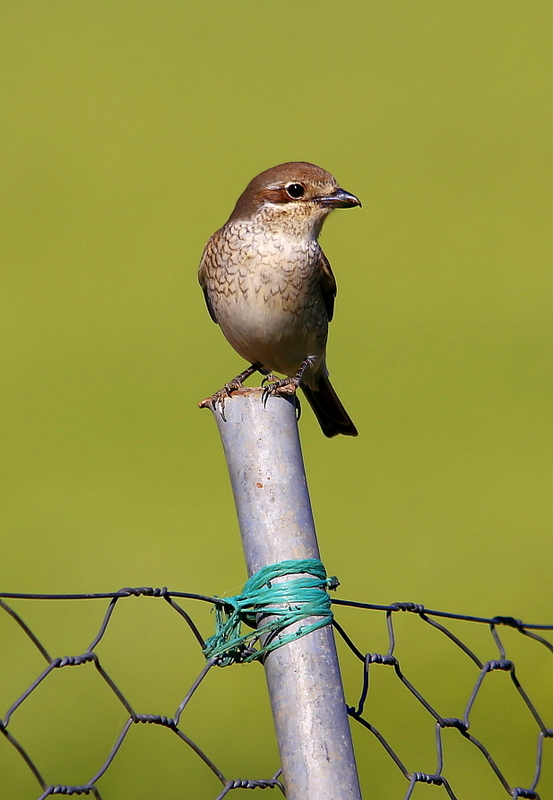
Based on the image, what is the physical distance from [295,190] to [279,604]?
2247 mm

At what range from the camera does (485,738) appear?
187 inches

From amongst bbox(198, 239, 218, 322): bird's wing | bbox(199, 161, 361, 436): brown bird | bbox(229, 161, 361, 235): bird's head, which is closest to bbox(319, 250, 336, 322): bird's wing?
bbox(199, 161, 361, 436): brown bird

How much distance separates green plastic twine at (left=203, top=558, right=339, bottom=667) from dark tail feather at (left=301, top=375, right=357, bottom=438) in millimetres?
2777

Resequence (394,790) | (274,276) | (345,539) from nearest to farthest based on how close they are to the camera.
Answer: (274,276) < (394,790) < (345,539)

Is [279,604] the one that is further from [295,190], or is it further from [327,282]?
[327,282]

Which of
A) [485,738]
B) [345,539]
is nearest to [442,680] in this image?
[485,738]

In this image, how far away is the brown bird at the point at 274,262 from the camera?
3.54 meters

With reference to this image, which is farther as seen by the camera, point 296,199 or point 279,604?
point 296,199

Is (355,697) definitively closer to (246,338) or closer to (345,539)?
(345,539)

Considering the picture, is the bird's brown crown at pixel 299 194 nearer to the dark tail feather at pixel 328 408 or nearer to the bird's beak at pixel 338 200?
the bird's beak at pixel 338 200

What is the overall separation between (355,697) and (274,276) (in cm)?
224

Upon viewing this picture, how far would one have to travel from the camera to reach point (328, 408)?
4.47 m

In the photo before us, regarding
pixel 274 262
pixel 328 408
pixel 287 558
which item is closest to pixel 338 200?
pixel 274 262

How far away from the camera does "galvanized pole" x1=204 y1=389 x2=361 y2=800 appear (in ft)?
5.15
